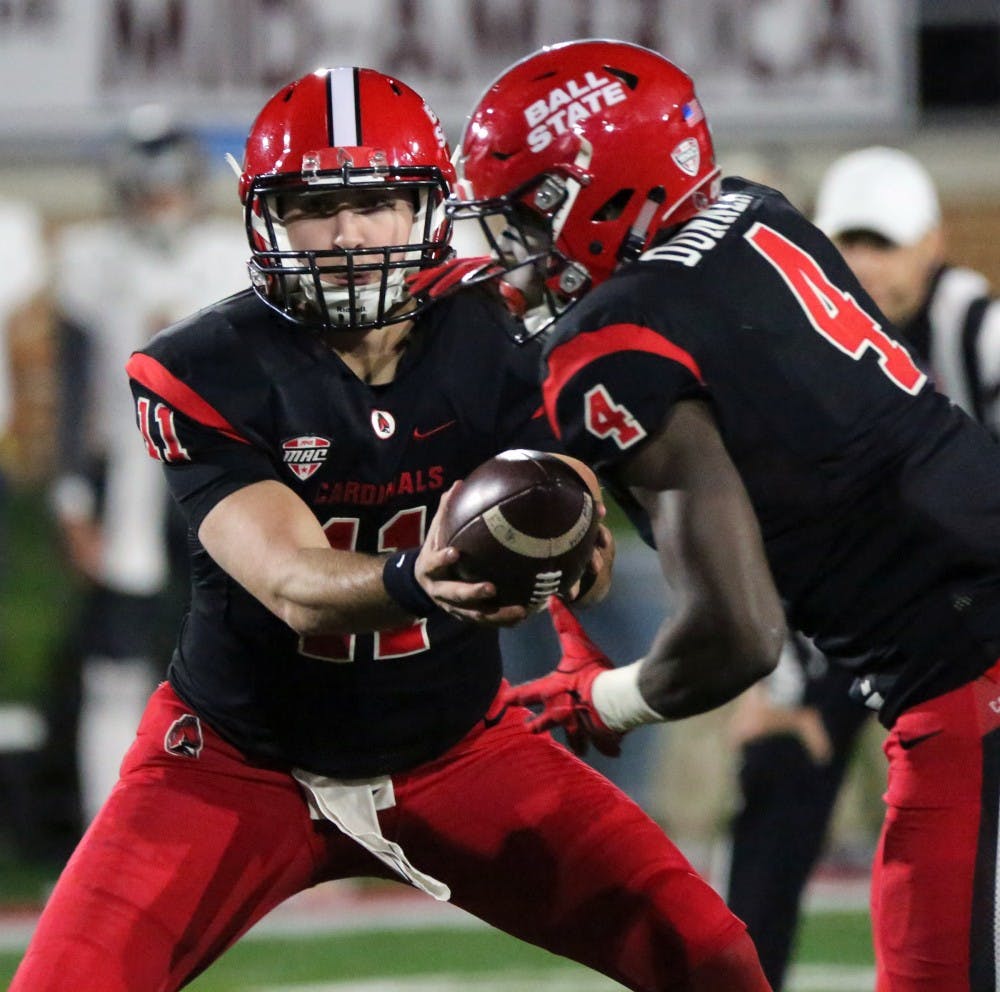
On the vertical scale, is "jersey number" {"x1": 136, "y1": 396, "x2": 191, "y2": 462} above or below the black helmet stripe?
below

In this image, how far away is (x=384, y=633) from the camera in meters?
2.75

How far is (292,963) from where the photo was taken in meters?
4.82

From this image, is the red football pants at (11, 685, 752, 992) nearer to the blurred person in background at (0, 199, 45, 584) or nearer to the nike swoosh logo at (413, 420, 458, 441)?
the nike swoosh logo at (413, 420, 458, 441)

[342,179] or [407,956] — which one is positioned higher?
[342,179]

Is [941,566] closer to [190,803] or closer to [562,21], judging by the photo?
[190,803]

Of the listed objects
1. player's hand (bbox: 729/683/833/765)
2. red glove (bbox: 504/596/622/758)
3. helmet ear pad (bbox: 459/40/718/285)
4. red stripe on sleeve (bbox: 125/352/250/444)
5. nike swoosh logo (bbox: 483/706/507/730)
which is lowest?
player's hand (bbox: 729/683/833/765)

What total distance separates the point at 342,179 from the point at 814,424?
75cm

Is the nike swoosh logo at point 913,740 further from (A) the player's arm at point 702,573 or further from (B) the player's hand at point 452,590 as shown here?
(B) the player's hand at point 452,590

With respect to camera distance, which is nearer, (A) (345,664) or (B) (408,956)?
(A) (345,664)

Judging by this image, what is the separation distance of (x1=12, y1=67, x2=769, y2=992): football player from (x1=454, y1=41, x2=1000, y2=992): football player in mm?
173

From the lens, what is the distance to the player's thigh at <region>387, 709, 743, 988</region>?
2697mm

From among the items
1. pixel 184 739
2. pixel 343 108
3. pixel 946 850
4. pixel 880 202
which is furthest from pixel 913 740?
pixel 880 202

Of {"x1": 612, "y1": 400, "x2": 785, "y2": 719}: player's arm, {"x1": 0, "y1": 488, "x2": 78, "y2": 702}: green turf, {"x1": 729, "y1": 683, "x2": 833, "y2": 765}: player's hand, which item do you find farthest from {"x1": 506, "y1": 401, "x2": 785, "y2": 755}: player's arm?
{"x1": 0, "y1": 488, "x2": 78, "y2": 702}: green turf

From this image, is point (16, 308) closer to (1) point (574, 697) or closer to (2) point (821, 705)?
(2) point (821, 705)
